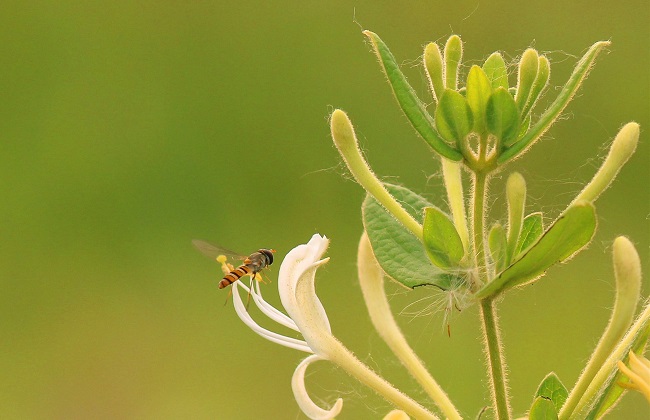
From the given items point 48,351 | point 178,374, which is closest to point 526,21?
point 178,374

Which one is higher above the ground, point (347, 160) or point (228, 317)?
point (347, 160)

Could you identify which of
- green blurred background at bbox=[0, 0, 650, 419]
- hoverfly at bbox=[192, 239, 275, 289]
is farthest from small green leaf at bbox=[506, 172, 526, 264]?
green blurred background at bbox=[0, 0, 650, 419]

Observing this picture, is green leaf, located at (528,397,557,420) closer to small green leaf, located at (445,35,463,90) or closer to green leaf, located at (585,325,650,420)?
green leaf, located at (585,325,650,420)

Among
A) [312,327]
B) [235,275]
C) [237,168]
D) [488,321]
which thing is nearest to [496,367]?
[488,321]

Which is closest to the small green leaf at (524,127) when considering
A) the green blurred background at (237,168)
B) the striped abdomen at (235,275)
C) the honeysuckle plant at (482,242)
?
the honeysuckle plant at (482,242)

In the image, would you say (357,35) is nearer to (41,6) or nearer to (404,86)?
(41,6)

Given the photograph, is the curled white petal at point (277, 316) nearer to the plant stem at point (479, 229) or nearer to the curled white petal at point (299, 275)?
the curled white petal at point (299, 275)

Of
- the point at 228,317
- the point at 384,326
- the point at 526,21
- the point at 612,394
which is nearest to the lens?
the point at 612,394
